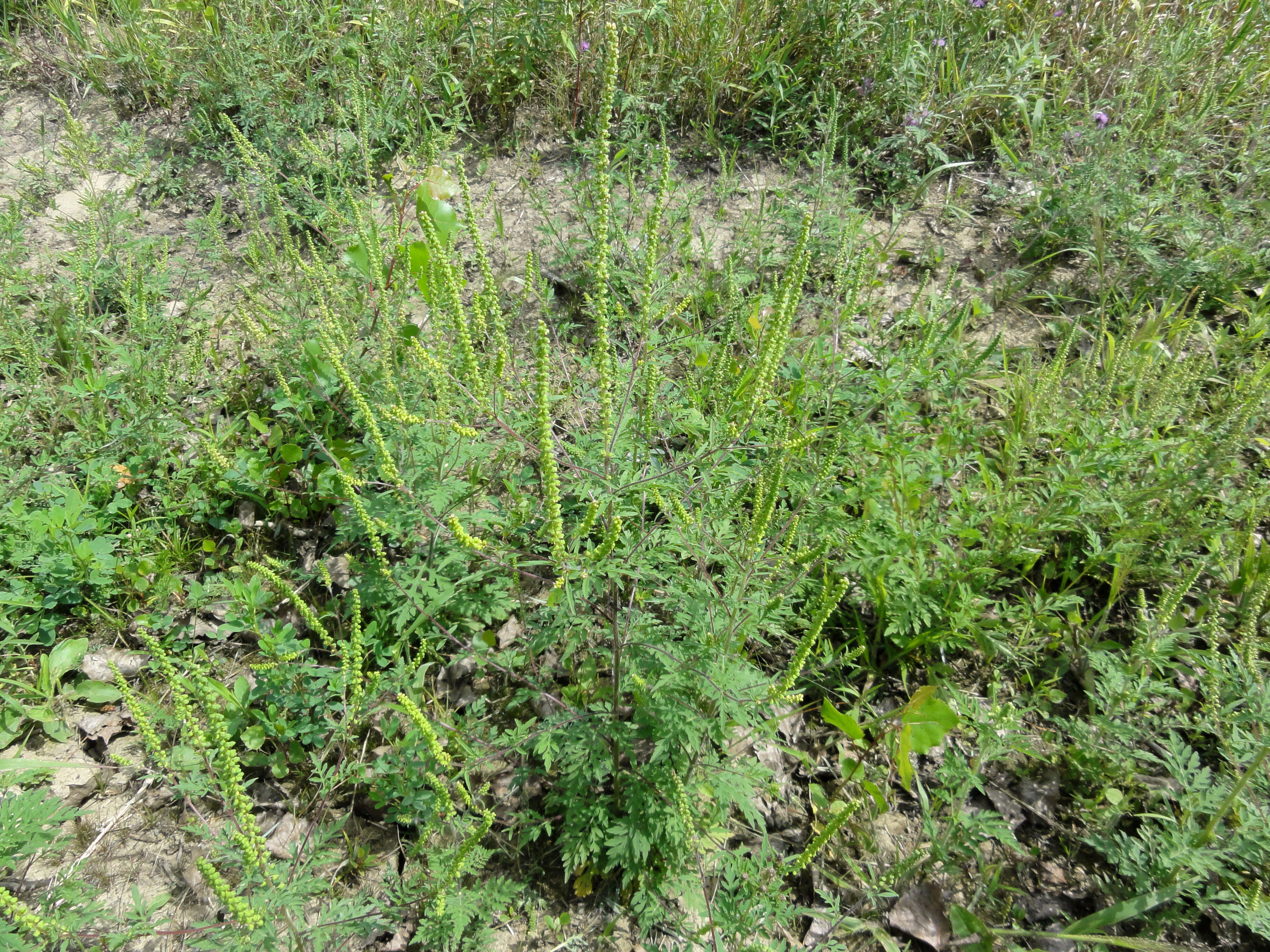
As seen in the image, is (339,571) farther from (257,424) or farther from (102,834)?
(102,834)

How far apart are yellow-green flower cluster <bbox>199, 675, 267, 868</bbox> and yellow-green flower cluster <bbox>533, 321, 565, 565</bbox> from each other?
2.77ft

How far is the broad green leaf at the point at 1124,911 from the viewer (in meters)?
2.30

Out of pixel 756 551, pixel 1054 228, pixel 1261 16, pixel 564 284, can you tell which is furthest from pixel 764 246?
pixel 1261 16

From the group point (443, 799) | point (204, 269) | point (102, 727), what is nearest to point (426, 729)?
point (443, 799)

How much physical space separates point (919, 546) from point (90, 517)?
12.1ft

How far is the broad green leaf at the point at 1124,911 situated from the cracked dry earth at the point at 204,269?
0.55m

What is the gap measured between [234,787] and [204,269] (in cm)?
378

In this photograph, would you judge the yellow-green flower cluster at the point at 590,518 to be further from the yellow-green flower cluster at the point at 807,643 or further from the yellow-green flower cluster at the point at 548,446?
the yellow-green flower cluster at the point at 807,643

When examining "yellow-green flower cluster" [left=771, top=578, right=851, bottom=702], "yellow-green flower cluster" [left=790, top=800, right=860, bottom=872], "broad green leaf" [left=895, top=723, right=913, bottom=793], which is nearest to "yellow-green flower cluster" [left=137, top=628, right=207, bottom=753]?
"yellow-green flower cluster" [left=771, top=578, right=851, bottom=702]

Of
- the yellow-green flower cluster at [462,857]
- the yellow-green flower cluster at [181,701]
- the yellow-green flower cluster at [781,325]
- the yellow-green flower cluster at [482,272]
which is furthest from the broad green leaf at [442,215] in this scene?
the yellow-green flower cluster at [462,857]

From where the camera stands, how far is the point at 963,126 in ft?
16.8

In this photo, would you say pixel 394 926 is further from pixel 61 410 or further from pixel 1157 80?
pixel 1157 80

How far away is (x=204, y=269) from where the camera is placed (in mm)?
4406

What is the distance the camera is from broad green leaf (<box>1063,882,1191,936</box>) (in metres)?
2.30
